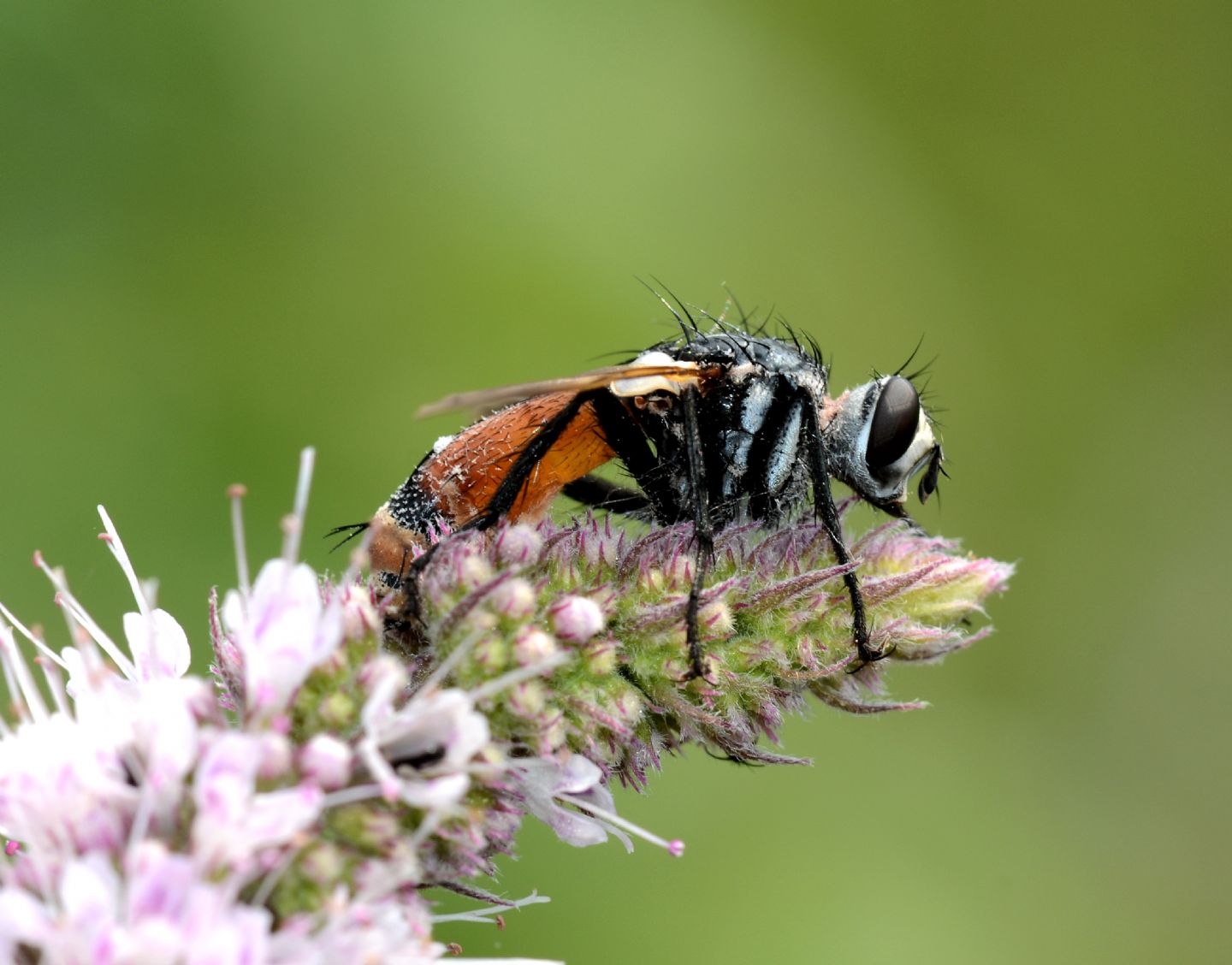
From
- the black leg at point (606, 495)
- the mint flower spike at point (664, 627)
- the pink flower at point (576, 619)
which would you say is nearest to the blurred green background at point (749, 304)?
the black leg at point (606, 495)

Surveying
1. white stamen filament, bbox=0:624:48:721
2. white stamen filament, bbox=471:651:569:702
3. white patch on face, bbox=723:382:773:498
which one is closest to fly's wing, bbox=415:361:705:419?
white patch on face, bbox=723:382:773:498

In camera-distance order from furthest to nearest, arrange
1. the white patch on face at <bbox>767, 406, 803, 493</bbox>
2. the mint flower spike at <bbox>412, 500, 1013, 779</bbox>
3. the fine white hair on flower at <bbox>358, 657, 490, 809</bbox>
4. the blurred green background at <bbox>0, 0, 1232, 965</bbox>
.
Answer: the blurred green background at <bbox>0, 0, 1232, 965</bbox> < the white patch on face at <bbox>767, 406, 803, 493</bbox> < the mint flower spike at <bbox>412, 500, 1013, 779</bbox> < the fine white hair on flower at <bbox>358, 657, 490, 809</bbox>

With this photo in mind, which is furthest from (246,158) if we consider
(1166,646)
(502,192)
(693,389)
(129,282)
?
(1166,646)

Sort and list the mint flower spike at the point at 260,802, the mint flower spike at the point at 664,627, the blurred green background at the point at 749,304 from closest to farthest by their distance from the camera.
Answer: the mint flower spike at the point at 260,802 → the mint flower spike at the point at 664,627 → the blurred green background at the point at 749,304

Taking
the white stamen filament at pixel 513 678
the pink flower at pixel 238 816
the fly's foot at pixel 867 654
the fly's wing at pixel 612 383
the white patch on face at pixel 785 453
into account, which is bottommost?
the fly's foot at pixel 867 654

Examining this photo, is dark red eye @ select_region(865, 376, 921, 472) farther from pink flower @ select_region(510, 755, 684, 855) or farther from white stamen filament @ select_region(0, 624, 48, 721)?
white stamen filament @ select_region(0, 624, 48, 721)

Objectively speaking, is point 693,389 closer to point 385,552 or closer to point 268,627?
point 385,552

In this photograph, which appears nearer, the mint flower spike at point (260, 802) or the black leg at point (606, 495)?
the mint flower spike at point (260, 802)

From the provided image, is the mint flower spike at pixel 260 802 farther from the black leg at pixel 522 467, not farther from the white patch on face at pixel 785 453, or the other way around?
the white patch on face at pixel 785 453
